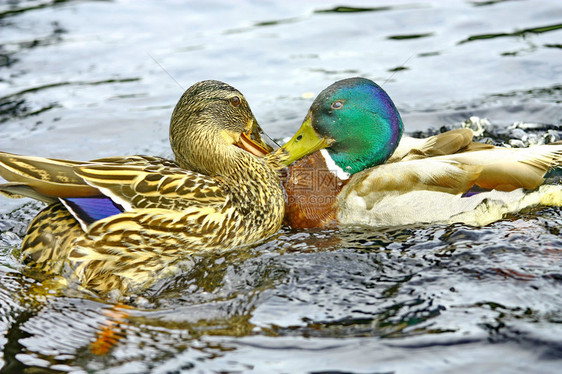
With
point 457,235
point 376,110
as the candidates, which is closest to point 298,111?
point 376,110

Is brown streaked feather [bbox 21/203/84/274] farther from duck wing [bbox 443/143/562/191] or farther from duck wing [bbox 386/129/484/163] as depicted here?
duck wing [bbox 443/143/562/191]

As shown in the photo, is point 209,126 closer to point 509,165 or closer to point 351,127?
point 351,127

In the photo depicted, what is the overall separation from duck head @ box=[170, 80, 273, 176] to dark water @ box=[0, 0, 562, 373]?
78 centimetres

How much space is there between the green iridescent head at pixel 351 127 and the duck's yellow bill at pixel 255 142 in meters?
0.21

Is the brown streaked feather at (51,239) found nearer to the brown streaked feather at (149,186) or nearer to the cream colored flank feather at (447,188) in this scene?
the brown streaked feather at (149,186)

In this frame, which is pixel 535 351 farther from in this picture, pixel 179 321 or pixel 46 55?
pixel 46 55

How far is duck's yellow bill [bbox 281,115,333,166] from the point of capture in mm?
5977

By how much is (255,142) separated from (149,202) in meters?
1.14

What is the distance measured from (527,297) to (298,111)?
15.3 feet

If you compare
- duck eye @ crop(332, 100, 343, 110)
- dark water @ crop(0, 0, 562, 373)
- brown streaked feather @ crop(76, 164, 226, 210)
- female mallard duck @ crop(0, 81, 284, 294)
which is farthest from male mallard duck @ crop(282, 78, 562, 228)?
brown streaked feather @ crop(76, 164, 226, 210)

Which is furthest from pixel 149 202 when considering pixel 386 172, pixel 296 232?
pixel 386 172

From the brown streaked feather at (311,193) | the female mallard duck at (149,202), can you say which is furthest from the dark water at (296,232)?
the female mallard duck at (149,202)

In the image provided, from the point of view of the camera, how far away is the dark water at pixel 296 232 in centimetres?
423

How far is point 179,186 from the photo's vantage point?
527 centimetres
